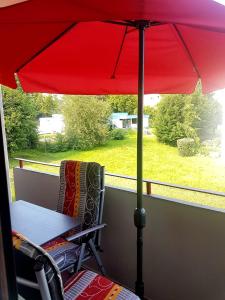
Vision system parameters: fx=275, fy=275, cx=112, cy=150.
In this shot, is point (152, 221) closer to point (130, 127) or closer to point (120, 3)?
point (120, 3)

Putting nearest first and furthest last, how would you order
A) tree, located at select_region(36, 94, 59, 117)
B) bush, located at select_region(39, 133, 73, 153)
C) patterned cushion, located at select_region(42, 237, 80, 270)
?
patterned cushion, located at select_region(42, 237, 80, 270) < tree, located at select_region(36, 94, 59, 117) < bush, located at select_region(39, 133, 73, 153)

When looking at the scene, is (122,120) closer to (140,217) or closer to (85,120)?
(85,120)

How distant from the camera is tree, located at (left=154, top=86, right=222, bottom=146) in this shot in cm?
591

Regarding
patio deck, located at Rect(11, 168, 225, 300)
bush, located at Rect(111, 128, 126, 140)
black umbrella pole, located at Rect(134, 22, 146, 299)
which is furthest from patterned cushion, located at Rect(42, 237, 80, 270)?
bush, located at Rect(111, 128, 126, 140)

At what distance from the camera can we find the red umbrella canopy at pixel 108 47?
95 centimetres

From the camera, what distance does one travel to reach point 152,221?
2.23 meters

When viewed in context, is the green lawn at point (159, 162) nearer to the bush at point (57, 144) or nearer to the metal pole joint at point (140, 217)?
the bush at point (57, 144)

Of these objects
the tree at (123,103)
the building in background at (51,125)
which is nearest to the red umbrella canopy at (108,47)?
the tree at (123,103)

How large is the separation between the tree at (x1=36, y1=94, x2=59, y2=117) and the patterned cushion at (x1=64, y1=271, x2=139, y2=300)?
17.9 feet

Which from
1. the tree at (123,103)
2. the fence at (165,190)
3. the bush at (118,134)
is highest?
the tree at (123,103)

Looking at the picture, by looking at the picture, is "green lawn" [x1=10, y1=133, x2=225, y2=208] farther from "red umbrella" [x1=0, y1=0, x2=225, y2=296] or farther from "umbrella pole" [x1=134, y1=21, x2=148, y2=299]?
"umbrella pole" [x1=134, y1=21, x2=148, y2=299]

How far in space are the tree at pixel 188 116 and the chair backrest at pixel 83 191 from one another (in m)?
3.91

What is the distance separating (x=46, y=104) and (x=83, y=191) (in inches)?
185

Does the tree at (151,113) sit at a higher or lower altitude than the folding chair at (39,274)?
higher
